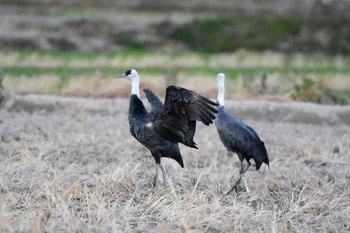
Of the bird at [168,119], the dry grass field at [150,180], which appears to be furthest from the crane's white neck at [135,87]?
the dry grass field at [150,180]

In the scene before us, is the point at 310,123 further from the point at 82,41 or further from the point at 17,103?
the point at 82,41

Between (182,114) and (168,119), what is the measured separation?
204mm

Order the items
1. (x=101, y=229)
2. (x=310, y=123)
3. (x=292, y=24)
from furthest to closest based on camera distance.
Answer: (x=292, y=24) < (x=310, y=123) < (x=101, y=229)

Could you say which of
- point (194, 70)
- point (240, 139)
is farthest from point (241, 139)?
point (194, 70)

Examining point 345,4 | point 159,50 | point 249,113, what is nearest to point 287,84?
point 249,113

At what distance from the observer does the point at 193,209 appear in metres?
8.32

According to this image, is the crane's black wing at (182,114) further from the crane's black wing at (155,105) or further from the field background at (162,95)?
the field background at (162,95)

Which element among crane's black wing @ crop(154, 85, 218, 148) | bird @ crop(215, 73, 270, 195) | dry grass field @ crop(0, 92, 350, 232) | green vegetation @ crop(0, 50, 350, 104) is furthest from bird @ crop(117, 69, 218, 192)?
green vegetation @ crop(0, 50, 350, 104)

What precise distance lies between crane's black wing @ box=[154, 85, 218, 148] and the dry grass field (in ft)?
1.80

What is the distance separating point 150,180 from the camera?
33.7 ft

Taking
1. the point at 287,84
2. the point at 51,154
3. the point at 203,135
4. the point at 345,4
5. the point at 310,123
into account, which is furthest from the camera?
the point at 345,4

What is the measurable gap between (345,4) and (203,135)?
24499 millimetres

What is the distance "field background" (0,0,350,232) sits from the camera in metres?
8.52

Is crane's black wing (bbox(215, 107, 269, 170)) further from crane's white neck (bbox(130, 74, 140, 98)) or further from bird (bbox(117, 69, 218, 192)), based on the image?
crane's white neck (bbox(130, 74, 140, 98))
